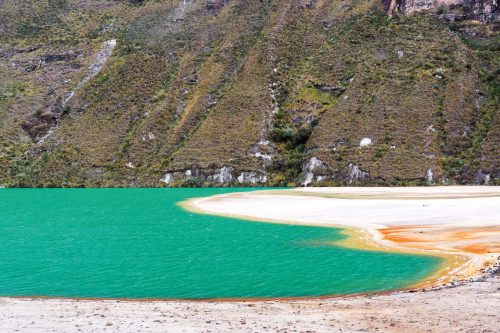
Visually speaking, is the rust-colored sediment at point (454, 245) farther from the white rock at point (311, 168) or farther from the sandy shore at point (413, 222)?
the white rock at point (311, 168)

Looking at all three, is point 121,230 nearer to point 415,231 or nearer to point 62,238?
point 62,238

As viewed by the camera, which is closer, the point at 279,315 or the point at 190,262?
the point at 279,315

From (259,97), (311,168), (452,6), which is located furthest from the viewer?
(452,6)

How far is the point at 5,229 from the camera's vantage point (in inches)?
1762

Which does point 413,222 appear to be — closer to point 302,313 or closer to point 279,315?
point 302,313

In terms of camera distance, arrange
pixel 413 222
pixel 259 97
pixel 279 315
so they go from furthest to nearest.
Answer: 1. pixel 259 97
2. pixel 413 222
3. pixel 279 315

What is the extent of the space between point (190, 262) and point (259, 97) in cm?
10063

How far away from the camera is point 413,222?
41781mm

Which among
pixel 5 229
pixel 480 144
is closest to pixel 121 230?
pixel 5 229

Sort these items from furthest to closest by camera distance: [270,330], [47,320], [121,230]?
[121,230]
[47,320]
[270,330]

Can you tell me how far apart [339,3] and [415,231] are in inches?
5027

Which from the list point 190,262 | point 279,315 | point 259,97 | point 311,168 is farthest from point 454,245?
point 259,97

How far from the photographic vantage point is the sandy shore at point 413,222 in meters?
27.4

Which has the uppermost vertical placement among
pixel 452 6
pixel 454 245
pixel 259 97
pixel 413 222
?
pixel 452 6
